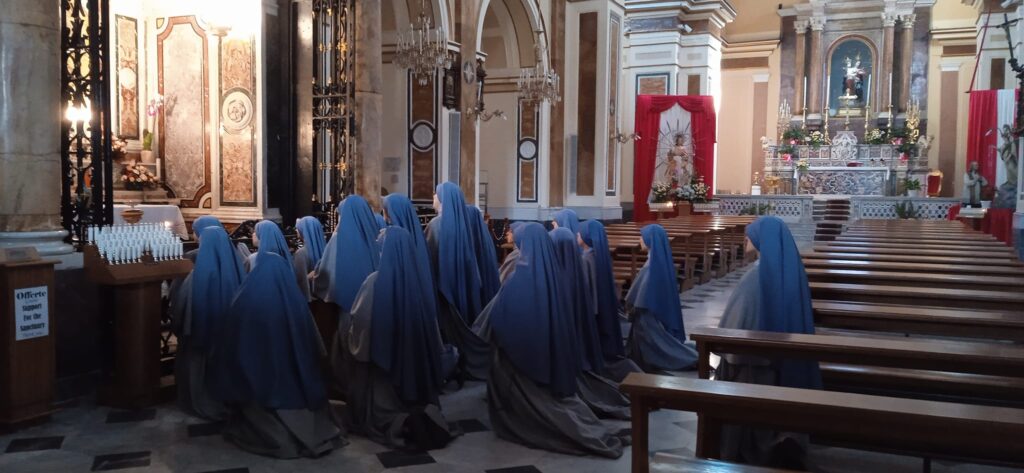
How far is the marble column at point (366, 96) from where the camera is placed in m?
9.49

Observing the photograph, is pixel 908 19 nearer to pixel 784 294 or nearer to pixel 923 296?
pixel 923 296

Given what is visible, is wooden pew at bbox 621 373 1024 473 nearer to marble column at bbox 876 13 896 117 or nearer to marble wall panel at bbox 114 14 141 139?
marble wall panel at bbox 114 14 141 139

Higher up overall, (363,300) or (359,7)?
(359,7)

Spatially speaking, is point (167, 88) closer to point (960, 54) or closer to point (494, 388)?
point (494, 388)

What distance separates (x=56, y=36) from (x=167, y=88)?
4908mm

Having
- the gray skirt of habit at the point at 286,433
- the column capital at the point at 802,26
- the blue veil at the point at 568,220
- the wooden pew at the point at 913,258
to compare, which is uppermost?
the column capital at the point at 802,26

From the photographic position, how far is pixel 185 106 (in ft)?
32.3

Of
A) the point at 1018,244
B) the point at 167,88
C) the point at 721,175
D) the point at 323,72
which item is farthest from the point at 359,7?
the point at 721,175

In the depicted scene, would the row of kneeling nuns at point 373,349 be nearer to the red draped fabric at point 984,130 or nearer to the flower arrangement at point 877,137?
the red draped fabric at point 984,130

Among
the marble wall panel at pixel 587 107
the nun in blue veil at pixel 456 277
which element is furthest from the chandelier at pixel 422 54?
the marble wall panel at pixel 587 107

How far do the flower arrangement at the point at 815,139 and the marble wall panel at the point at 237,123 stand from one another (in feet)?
61.1

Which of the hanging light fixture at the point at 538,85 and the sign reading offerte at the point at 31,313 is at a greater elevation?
the hanging light fixture at the point at 538,85

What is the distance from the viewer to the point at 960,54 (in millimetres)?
23344

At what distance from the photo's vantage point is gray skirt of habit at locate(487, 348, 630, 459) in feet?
13.7
